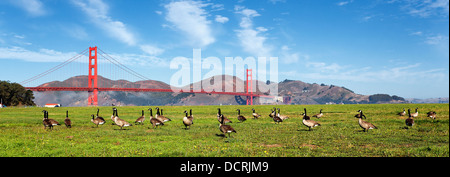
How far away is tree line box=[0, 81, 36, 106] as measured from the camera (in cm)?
10009

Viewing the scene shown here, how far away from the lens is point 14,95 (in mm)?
102938

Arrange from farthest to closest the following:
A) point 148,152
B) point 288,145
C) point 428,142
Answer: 1. point 428,142
2. point 288,145
3. point 148,152

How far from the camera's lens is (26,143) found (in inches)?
568

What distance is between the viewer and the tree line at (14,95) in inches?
3940

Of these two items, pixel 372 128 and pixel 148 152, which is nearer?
→ pixel 148 152
